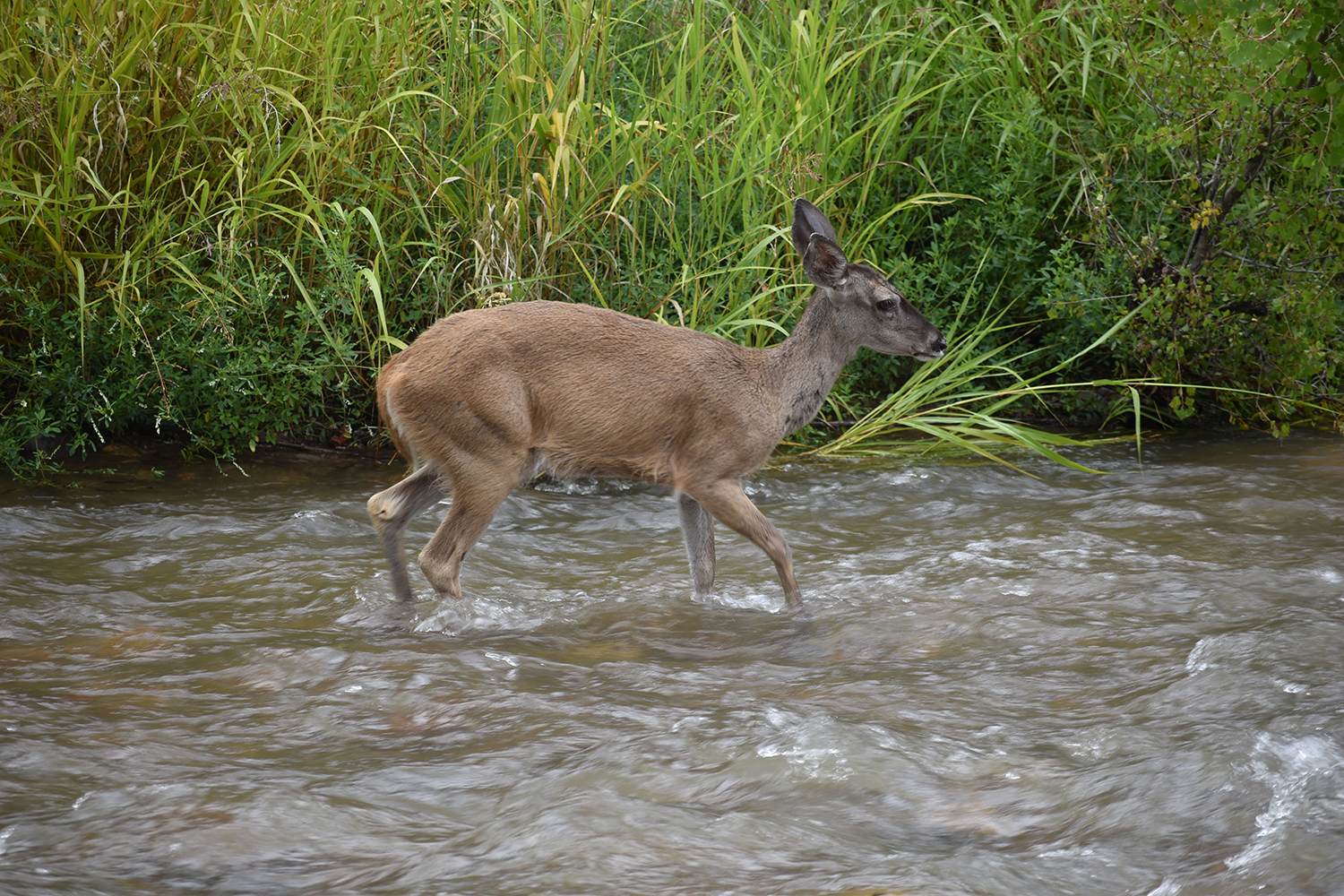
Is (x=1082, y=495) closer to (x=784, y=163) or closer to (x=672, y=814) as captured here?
(x=784, y=163)

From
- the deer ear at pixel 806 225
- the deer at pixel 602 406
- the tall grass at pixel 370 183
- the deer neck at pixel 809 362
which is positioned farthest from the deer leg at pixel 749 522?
the tall grass at pixel 370 183

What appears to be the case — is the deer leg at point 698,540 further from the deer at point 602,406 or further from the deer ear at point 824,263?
the deer ear at point 824,263

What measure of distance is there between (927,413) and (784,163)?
1.61 metres

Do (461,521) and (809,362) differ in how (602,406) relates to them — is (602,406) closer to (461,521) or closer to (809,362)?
(461,521)

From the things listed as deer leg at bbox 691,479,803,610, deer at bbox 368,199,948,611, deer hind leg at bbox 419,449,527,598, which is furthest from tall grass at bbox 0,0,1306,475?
deer leg at bbox 691,479,803,610

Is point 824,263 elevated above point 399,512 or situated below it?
above

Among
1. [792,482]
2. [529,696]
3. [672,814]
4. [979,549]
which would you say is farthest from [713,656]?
[792,482]

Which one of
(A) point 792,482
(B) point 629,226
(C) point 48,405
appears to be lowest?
(A) point 792,482

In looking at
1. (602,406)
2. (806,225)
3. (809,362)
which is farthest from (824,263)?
(602,406)

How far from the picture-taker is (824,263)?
566cm

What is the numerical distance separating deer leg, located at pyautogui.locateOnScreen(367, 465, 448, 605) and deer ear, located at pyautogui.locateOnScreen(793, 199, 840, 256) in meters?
1.85

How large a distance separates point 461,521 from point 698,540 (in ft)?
3.29

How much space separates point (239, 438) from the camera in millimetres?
6867

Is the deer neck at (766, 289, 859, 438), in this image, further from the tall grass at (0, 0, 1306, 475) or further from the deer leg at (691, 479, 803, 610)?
the tall grass at (0, 0, 1306, 475)
